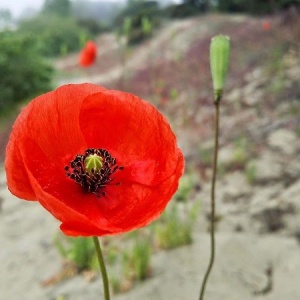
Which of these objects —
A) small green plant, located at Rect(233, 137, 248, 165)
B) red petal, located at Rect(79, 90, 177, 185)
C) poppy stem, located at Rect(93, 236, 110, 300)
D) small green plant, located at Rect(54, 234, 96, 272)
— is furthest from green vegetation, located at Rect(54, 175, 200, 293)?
poppy stem, located at Rect(93, 236, 110, 300)

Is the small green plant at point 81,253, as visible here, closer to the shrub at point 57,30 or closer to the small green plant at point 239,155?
the small green plant at point 239,155

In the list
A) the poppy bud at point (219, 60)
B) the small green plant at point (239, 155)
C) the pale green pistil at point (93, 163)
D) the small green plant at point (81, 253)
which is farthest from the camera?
the small green plant at point (239, 155)

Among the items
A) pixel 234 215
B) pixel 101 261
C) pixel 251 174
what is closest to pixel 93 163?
pixel 101 261

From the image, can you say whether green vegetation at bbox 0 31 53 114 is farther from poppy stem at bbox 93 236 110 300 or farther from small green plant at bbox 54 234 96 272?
poppy stem at bbox 93 236 110 300

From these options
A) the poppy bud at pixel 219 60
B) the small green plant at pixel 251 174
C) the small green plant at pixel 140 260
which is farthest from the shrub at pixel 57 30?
the poppy bud at pixel 219 60

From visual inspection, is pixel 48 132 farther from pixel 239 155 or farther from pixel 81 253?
pixel 239 155
